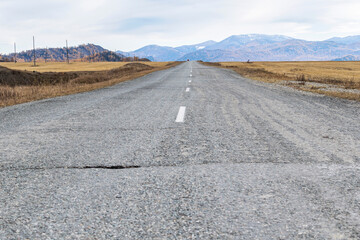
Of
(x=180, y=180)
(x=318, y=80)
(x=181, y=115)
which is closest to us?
(x=180, y=180)

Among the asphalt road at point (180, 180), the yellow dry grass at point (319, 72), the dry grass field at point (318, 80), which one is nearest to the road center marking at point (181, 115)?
the asphalt road at point (180, 180)

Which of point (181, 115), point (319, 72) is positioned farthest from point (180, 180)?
point (319, 72)

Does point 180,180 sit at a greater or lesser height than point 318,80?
lesser

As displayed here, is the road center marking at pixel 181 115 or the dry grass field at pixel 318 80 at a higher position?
the dry grass field at pixel 318 80

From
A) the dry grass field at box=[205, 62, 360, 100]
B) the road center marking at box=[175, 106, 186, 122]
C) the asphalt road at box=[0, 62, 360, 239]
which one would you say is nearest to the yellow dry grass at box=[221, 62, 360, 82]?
the dry grass field at box=[205, 62, 360, 100]

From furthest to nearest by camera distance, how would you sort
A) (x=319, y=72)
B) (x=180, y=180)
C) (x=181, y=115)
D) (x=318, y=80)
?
(x=319, y=72) < (x=318, y=80) < (x=181, y=115) < (x=180, y=180)

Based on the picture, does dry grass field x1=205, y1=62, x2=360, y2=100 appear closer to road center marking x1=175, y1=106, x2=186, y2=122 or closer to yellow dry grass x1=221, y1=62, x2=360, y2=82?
yellow dry grass x1=221, y1=62, x2=360, y2=82

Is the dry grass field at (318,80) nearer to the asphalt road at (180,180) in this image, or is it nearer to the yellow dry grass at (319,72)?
the yellow dry grass at (319,72)

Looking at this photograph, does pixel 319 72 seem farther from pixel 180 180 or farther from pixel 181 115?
pixel 180 180

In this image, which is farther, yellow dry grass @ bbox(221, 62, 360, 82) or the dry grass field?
yellow dry grass @ bbox(221, 62, 360, 82)

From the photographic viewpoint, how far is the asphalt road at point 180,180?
2.13 meters

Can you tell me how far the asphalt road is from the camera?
7.00ft

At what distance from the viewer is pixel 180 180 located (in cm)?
299

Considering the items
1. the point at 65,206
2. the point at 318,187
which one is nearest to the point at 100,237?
the point at 65,206
